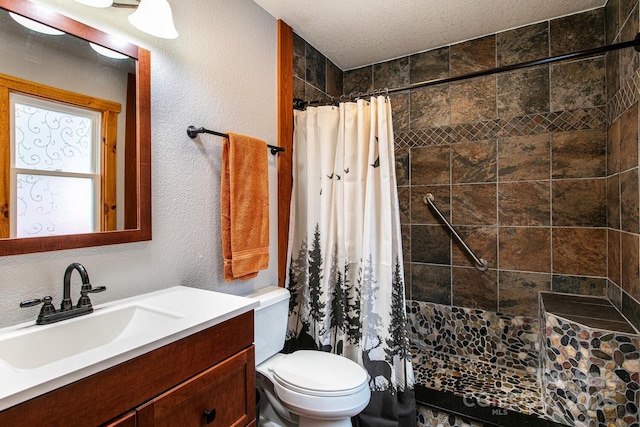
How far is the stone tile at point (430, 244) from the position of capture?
8.07 feet

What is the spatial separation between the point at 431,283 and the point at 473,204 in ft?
2.25

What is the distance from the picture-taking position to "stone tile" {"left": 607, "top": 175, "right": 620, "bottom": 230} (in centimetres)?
177

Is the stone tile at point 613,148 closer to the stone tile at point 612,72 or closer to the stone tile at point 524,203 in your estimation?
the stone tile at point 612,72

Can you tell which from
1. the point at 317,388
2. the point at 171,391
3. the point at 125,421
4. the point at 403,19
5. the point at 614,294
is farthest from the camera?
the point at 403,19

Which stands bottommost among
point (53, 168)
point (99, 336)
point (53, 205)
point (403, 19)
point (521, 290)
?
point (521, 290)

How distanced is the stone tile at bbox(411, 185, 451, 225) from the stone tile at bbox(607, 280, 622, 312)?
3.27ft

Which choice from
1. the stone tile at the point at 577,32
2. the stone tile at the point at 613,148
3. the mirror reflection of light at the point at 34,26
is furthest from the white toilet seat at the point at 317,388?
the stone tile at the point at 577,32

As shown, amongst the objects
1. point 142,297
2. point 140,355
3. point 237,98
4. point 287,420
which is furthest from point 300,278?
point 140,355

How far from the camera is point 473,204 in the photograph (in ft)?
7.73

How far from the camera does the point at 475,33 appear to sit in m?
2.27

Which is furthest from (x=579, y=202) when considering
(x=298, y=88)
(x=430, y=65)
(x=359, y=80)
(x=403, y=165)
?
(x=298, y=88)

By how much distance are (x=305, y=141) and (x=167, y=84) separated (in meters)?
0.94

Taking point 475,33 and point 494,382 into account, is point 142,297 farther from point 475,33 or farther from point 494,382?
point 475,33

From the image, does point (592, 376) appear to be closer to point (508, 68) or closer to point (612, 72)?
point (508, 68)
